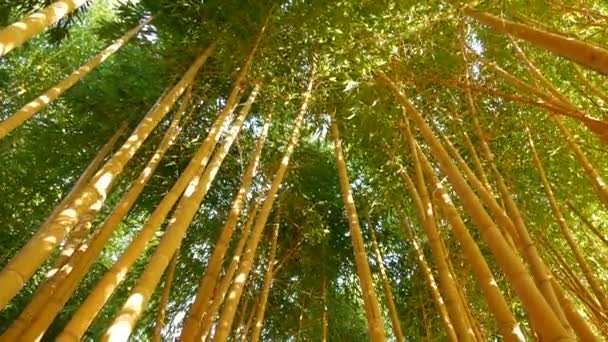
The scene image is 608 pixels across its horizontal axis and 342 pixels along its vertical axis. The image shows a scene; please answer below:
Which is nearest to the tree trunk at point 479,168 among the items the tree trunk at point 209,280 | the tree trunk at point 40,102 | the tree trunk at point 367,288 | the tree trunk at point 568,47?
the tree trunk at point 367,288

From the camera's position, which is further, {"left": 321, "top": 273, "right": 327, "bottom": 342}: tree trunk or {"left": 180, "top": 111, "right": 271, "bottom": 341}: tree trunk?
{"left": 321, "top": 273, "right": 327, "bottom": 342}: tree trunk

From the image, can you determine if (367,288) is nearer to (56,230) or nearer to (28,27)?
(56,230)

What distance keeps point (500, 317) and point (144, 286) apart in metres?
1.13

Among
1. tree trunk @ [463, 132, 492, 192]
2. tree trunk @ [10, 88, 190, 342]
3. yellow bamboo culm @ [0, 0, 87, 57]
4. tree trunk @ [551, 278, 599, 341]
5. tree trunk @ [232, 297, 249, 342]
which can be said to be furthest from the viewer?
tree trunk @ [232, 297, 249, 342]

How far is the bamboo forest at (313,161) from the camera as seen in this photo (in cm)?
252

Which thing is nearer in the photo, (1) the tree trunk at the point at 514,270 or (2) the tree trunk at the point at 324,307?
(1) the tree trunk at the point at 514,270

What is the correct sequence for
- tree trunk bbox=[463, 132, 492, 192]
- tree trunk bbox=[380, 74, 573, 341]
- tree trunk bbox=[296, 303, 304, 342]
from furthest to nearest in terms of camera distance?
tree trunk bbox=[296, 303, 304, 342]
tree trunk bbox=[463, 132, 492, 192]
tree trunk bbox=[380, 74, 573, 341]

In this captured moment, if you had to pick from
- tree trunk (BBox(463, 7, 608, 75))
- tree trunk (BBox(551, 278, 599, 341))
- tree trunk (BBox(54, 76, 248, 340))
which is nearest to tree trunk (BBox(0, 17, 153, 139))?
tree trunk (BBox(54, 76, 248, 340))

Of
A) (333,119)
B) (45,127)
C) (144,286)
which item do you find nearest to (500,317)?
(144,286)

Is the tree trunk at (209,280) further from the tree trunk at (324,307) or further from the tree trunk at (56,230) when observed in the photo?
the tree trunk at (324,307)

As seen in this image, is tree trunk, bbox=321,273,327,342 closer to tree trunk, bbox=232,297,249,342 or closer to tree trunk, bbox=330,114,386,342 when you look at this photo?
tree trunk, bbox=232,297,249,342

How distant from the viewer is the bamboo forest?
99.3 inches

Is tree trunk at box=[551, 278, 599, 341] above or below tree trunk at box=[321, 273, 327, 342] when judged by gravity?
below

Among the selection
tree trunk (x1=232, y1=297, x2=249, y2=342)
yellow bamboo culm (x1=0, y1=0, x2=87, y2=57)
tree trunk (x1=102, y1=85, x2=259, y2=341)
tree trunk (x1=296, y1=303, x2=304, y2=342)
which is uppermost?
tree trunk (x1=296, y1=303, x2=304, y2=342)
